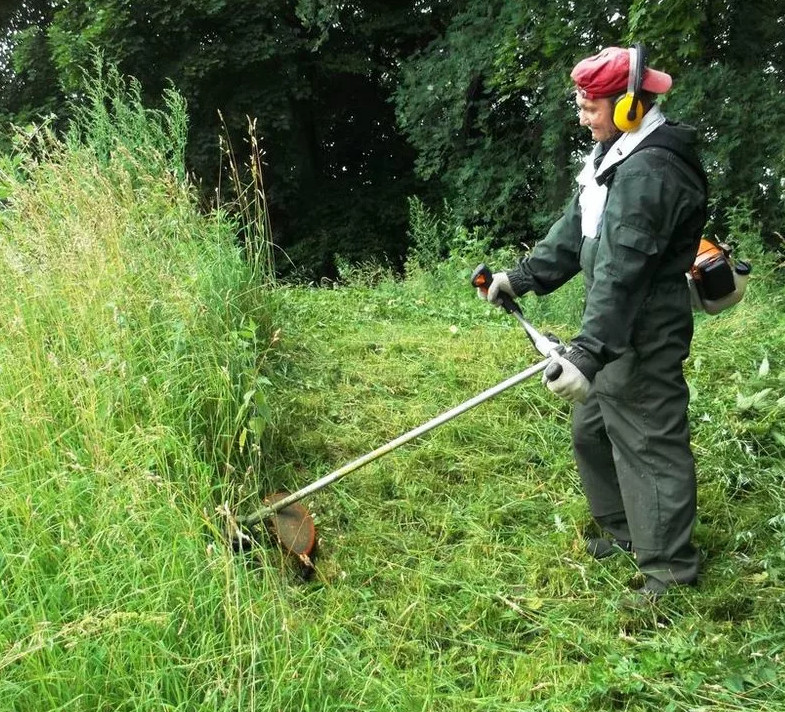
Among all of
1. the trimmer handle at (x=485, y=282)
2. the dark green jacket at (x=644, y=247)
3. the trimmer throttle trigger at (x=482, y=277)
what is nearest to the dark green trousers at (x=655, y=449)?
the dark green jacket at (x=644, y=247)

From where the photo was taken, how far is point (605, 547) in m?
3.07

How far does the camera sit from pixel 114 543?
2.32m

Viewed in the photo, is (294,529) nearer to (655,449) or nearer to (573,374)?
(573,374)

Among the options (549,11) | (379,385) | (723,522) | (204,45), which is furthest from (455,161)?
(723,522)

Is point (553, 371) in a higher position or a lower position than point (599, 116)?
lower

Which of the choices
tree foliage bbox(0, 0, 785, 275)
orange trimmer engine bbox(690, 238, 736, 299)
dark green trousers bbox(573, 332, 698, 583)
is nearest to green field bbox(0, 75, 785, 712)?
dark green trousers bbox(573, 332, 698, 583)

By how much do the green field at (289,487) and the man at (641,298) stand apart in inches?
13.4

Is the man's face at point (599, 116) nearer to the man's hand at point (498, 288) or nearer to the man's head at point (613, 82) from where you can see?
the man's head at point (613, 82)

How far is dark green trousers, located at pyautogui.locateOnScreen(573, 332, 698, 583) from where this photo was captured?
2607 millimetres

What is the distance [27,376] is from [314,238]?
1000 centimetres

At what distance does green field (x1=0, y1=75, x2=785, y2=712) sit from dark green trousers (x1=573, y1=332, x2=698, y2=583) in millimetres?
200

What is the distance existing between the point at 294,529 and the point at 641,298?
1573 mm

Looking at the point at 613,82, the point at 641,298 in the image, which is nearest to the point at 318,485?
the point at 641,298

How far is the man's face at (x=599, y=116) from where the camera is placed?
256cm
